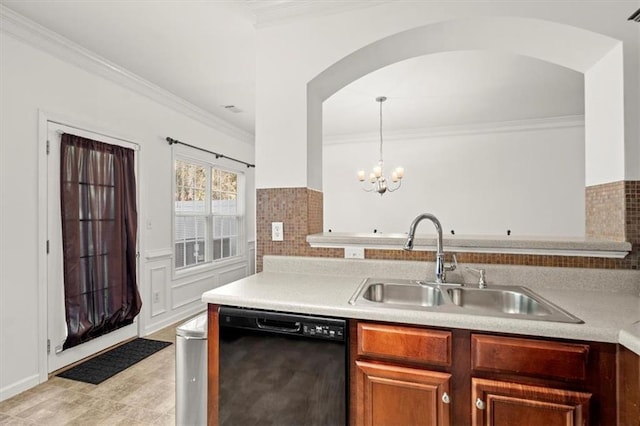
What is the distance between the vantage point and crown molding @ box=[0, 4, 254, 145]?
7.58 ft

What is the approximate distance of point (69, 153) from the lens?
2.70m

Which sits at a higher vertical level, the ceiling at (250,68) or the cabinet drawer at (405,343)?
the ceiling at (250,68)

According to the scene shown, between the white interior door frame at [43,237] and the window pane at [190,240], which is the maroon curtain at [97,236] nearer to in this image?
the white interior door frame at [43,237]

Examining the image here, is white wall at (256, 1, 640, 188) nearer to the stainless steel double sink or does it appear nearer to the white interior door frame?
the stainless steel double sink

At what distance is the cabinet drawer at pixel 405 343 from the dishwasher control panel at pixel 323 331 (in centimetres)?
8

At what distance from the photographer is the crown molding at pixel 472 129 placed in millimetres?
4773

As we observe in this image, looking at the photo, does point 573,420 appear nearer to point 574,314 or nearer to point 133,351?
point 574,314

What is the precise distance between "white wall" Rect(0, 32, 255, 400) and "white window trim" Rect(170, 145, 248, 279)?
313mm

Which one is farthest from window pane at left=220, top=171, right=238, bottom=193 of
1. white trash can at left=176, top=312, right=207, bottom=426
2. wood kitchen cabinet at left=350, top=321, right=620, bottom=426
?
wood kitchen cabinet at left=350, top=321, right=620, bottom=426

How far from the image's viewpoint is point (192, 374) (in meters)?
1.54

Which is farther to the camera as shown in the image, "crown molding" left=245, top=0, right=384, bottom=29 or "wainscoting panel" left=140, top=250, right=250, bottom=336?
"wainscoting panel" left=140, top=250, right=250, bottom=336

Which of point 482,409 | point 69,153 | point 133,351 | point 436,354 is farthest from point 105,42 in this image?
point 482,409

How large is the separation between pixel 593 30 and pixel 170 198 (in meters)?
3.88

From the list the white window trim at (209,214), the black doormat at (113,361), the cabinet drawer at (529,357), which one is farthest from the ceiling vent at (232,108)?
the cabinet drawer at (529,357)
